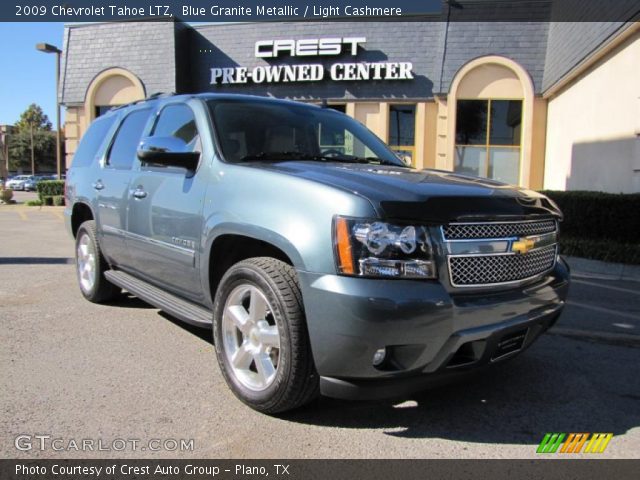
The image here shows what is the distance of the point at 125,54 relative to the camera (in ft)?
67.0

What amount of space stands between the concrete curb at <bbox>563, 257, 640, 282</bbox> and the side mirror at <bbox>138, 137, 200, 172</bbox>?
22.3ft

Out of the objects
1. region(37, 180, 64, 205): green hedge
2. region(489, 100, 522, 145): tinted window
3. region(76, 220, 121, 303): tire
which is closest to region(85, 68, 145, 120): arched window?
region(37, 180, 64, 205): green hedge

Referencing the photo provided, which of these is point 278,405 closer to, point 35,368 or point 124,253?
point 35,368

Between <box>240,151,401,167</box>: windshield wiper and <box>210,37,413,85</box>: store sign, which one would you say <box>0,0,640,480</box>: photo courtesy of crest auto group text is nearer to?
<box>240,151,401,167</box>: windshield wiper

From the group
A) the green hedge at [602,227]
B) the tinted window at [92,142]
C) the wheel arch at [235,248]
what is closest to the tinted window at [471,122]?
the green hedge at [602,227]

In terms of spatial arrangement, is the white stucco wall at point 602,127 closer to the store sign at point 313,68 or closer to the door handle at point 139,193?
the store sign at point 313,68

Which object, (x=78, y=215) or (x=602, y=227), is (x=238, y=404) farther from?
(x=602, y=227)

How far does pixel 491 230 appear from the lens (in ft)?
9.43

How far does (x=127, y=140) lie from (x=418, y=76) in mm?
14362

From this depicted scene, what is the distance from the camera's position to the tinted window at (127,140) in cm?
471

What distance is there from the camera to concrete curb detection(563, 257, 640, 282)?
8233 mm

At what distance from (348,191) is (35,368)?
261cm

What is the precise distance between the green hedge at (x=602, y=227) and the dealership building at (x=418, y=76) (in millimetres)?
4347
